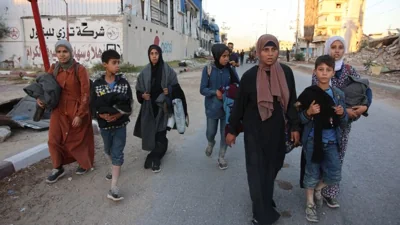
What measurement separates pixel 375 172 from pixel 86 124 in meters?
3.59

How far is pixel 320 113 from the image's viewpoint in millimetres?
2502

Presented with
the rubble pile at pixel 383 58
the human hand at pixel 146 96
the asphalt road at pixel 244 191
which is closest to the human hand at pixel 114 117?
the human hand at pixel 146 96

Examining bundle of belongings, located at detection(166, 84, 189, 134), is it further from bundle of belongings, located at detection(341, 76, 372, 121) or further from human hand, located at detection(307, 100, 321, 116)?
bundle of belongings, located at detection(341, 76, 372, 121)

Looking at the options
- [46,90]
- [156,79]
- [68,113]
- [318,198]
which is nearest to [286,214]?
[318,198]

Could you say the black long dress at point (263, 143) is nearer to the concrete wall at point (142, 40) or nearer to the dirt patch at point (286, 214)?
the dirt patch at point (286, 214)

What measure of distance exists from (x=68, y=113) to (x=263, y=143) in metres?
2.21

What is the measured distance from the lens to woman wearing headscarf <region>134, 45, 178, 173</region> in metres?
3.71

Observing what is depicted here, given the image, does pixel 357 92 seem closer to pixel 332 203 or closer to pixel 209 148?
pixel 332 203

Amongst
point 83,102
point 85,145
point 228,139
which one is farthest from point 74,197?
point 228,139

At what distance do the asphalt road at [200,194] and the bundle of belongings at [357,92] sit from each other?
3.32 ft

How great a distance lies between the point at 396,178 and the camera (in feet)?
11.4

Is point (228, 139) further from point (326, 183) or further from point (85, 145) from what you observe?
point (85, 145)

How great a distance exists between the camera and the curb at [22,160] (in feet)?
11.5

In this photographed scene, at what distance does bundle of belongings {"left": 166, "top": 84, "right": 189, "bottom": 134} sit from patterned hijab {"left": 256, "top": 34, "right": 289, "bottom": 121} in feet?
5.22
